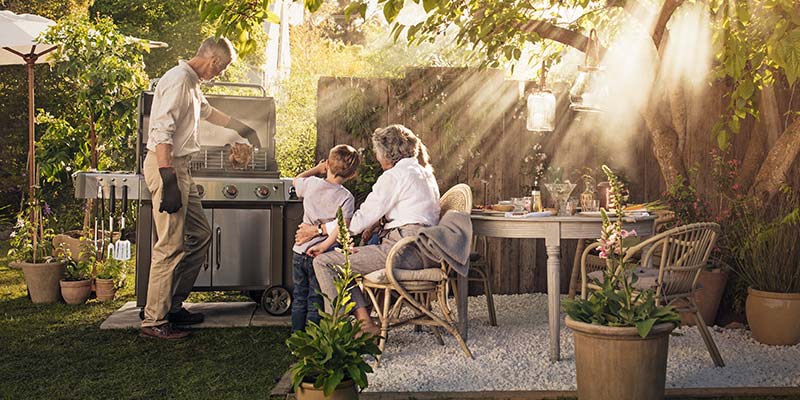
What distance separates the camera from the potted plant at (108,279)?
6512 millimetres

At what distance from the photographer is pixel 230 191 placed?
580 cm

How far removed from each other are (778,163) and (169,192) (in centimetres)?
391

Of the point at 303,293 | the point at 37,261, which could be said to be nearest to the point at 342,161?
the point at 303,293

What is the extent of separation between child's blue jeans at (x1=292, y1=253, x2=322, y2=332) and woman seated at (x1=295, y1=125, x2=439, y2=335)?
11.3 inches

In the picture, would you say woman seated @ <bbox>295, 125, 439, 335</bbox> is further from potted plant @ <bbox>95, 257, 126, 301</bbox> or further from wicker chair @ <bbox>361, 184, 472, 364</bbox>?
potted plant @ <bbox>95, 257, 126, 301</bbox>

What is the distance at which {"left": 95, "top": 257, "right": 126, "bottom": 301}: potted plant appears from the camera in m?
6.51

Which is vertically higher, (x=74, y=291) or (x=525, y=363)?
(x=74, y=291)

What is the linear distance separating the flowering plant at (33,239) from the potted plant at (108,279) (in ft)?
1.37

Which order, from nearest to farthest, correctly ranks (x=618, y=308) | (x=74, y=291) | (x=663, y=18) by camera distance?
(x=618, y=308) < (x=663, y=18) < (x=74, y=291)

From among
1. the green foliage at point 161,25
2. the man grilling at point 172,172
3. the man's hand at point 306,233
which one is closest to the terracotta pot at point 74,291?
the man grilling at point 172,172

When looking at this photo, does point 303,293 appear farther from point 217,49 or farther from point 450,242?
point 217,49

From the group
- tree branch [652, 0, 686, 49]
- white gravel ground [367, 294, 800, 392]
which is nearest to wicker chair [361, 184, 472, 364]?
white gravel ground [367, 294, 800, 392]

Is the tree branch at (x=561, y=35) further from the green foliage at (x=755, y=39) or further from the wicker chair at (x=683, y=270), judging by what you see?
the wicker chair at (x=683, y=270)

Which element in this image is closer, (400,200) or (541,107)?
(400,200)
